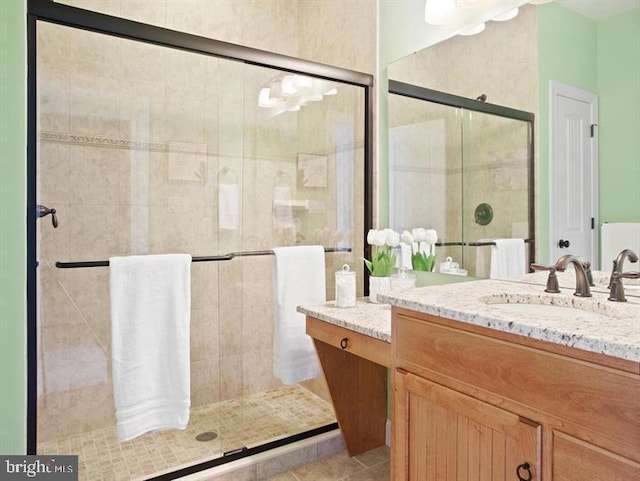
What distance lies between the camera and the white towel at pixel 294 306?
2064 millimetres

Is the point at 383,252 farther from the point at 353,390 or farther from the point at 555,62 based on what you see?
the point at 555,62

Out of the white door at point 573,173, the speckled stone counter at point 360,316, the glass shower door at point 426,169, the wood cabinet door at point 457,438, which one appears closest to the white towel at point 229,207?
the speckled stone counter at point 360,316

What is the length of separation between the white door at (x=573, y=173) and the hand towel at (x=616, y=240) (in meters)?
0.02

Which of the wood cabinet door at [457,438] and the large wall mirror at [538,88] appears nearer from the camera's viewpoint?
the wood cabinet door at [457,438]

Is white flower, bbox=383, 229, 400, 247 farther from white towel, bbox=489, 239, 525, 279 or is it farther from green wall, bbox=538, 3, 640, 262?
green wall, bbox=538, 3, 640, 262

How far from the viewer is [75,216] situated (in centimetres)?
199

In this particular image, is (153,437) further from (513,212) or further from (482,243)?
(513,212)

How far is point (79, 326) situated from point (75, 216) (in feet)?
1.81

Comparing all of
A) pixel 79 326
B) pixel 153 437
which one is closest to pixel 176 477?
pixel 153 437

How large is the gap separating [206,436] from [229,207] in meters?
1.11

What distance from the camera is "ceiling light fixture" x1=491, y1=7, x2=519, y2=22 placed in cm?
169

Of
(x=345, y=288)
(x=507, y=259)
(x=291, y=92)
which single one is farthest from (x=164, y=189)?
(x=507, y=259)

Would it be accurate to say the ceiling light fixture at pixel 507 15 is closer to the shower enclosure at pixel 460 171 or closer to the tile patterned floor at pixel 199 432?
the shower enclosure at pixel 460 171

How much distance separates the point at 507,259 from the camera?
1.73 meters
